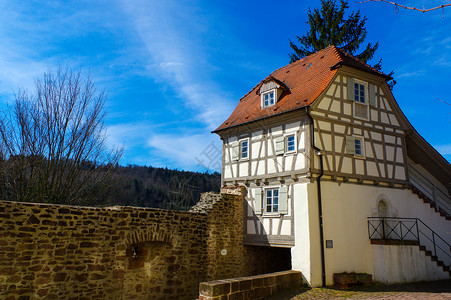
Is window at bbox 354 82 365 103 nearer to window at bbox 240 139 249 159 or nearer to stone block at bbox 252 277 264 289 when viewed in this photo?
window at bbox 240 139 249 159

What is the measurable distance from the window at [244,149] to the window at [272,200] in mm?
2034

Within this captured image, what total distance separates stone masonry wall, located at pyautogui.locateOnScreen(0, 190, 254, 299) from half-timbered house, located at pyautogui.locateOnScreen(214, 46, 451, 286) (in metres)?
1.67

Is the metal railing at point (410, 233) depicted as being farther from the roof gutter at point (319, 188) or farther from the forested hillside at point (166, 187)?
the forested hillside at point (166, 187)

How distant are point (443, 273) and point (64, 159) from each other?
1519 cm

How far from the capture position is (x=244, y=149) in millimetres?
14297

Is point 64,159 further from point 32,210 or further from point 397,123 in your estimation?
point 397,123

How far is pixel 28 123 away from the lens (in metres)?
12.4

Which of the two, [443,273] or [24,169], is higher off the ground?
[24,169]

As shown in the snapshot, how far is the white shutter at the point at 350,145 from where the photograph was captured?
12.5m

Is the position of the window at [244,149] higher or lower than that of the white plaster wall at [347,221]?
higher

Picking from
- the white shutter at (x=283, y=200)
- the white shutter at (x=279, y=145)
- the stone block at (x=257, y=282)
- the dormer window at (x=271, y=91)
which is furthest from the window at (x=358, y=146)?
the stone block at (x=257, y=282)

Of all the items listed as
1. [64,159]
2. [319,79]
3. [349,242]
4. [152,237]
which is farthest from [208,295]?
[319,79]

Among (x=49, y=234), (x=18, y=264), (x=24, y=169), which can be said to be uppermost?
(x=24, y=169)

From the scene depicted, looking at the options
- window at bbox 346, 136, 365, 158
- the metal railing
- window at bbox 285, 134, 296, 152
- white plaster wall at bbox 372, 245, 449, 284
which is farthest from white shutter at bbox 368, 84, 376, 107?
white plaster wall at bbox 372, 245, 449, 284
